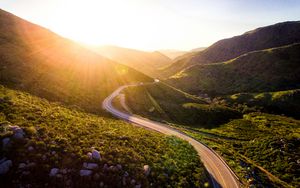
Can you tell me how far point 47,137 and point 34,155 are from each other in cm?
278

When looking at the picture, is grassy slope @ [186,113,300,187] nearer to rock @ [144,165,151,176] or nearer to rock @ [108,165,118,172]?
rock @ [144,165,151,176]

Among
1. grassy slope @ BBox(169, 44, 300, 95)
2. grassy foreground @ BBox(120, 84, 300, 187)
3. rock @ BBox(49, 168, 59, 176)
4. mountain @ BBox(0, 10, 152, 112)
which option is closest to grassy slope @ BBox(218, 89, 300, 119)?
grassy foreground @ BBox(120, 84, 300, 187)

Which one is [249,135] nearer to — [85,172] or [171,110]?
[171,110]

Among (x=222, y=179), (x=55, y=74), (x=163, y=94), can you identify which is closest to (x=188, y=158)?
(x=222, y=179)

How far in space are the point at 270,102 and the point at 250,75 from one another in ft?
166

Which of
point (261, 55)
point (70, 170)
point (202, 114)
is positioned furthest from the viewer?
point (261, 55)

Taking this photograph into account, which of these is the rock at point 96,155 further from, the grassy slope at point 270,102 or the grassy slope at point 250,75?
the grassy slope at point 250,75

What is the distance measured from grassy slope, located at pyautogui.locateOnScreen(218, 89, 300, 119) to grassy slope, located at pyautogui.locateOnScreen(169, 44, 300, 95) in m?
23.1

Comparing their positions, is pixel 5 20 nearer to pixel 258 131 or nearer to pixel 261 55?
pixel 258 131

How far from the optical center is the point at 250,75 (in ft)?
459

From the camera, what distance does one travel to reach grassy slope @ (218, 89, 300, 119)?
290ft

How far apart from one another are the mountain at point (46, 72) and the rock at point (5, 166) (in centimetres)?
2462

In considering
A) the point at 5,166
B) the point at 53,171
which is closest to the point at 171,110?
the point at 53,171

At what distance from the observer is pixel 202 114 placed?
234 ft
